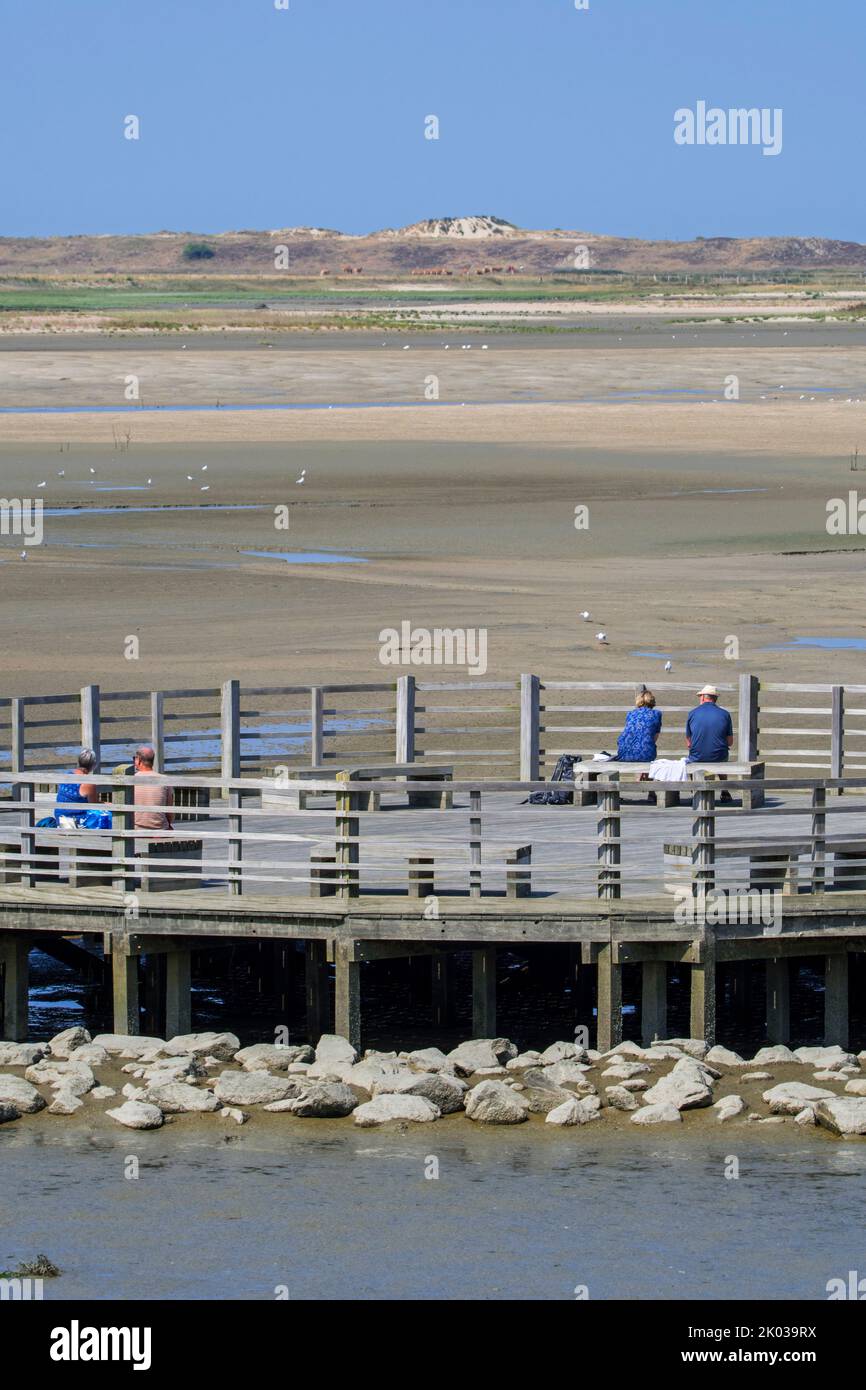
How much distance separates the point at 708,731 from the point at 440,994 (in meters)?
3.32

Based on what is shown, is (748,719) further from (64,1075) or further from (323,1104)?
(64,1075)

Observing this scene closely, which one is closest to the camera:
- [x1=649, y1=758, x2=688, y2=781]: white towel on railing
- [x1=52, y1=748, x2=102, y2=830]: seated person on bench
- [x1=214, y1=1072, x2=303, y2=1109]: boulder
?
[x1=214, y1=1072, x2=303, y2=1109]: boulder

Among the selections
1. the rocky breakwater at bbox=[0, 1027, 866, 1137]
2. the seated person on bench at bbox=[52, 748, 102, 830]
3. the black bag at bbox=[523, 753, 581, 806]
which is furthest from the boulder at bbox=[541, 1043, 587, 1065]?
the black bag at bbox=[523, 753, 581, 806]

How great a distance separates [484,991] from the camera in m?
18.9

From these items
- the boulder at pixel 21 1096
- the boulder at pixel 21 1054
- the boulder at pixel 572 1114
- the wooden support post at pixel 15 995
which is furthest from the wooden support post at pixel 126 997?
the boulder at pixel 572 1114

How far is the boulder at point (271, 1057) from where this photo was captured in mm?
18250

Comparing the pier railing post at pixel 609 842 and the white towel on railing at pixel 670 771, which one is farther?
the white towel on railing at pixel 670 771

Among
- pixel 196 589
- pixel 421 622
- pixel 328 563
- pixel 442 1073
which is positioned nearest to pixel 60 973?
pixel 442 1073

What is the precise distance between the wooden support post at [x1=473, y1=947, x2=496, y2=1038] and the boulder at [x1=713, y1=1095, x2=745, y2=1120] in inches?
92.3

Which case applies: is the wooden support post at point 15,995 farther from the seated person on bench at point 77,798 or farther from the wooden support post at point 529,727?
the wooden support post at point 529,727

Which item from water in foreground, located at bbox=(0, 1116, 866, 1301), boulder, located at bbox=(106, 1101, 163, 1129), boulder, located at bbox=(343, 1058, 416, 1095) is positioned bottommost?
water in foreground, located at bbox=(0, 1116, 866, 1301)

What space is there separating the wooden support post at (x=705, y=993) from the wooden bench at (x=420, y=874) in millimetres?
1372

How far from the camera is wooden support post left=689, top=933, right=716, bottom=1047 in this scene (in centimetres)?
1811

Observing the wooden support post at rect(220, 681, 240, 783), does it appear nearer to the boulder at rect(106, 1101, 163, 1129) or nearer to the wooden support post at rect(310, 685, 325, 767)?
the wooden support post at rect(310, 685, 325, 767)
